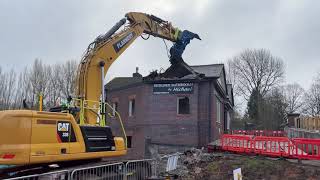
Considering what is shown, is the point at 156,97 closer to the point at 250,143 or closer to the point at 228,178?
the point at 250,143

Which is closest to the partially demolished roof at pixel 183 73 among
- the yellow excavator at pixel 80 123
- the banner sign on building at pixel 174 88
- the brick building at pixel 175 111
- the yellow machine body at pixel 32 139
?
the brick building at pixel 175 111

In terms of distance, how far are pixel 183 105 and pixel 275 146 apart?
8.96m

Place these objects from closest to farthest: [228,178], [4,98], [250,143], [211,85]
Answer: [228,178] < [250,143] < [211,85] < [4,98]

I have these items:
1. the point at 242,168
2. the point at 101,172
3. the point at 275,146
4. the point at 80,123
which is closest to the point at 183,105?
the point at 275,146

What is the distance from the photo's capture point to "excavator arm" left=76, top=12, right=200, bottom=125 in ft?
41.4

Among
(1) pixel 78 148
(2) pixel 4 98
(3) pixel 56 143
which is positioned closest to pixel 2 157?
(3) pixel 56 143

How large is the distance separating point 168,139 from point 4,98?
20441mm

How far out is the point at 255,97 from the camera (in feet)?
201

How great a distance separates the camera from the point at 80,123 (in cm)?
1146

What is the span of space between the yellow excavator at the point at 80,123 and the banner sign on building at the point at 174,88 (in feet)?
34.5

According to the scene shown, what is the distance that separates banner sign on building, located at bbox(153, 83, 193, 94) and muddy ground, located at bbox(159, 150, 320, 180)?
689 cm

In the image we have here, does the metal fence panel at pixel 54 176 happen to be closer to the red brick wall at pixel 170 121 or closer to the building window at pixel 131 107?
the red brick wall at pixel 170 121

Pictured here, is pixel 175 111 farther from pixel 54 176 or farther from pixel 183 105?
pixel 54 176

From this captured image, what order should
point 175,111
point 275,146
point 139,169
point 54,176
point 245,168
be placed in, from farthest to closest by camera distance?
point 175,111, point 275,146, point 245,168, point 139,169, point 54,176
